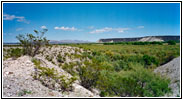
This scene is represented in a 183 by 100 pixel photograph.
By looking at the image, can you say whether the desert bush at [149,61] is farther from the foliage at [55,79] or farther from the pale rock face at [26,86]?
the foliage at [55,79]

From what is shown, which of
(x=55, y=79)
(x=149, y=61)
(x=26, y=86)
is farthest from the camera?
(x=149, y=61)

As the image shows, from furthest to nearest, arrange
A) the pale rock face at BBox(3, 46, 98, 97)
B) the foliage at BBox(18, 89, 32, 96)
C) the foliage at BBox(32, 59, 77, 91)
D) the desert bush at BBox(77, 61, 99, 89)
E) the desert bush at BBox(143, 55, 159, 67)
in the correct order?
the desert bush at BBox(143, 55, 159, 67), the desert bush at BBox(77, 61, 99, 89), the foliage at BBox(32, 59, 77, 91), the pale rock face at BBox(3, 46, 98, 97), the foliage at BBox(18, 89, 32, 96)

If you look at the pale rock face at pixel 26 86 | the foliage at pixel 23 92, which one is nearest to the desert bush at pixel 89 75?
the pale rock face at pixel 26 86

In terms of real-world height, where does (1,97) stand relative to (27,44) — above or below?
below

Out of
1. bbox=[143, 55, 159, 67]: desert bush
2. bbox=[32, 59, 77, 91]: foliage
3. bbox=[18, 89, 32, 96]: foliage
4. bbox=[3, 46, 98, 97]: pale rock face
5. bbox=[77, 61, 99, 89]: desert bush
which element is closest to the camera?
bbox=[18, 89, 32, 96]: foliage

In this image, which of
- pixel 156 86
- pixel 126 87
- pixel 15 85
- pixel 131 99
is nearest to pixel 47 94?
pixel 15 85

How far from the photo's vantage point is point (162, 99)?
4.99m

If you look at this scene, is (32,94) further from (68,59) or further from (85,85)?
(68,59)

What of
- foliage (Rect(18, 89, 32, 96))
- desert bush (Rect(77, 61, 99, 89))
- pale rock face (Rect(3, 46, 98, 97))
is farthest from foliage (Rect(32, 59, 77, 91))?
foliage (Rect(18, 89, 32, 96))

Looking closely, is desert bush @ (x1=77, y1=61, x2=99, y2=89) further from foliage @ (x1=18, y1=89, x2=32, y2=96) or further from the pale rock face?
foliage @ (x1=18, y1=89, x2=32, y2=96)

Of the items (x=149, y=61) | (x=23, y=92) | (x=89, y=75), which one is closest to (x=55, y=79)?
(x=89, y=75)

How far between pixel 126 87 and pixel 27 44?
733cm

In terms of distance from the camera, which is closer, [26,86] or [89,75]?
[26,86]

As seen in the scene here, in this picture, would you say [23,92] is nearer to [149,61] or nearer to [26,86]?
[26,86]
